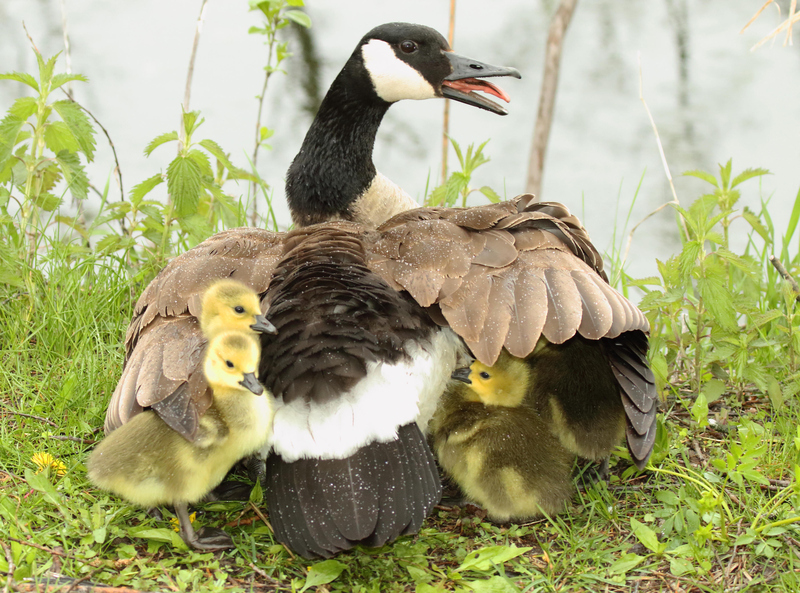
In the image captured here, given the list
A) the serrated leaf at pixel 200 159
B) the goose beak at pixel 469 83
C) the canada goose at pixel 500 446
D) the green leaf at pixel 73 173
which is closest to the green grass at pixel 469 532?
the canada goose at pixel 500 446

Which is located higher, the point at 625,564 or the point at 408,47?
the point at 408,47

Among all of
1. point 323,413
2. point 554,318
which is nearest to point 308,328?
point 323,413

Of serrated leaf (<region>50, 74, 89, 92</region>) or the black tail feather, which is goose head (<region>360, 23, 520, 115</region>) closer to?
serrated leaf (<region>50, 74, 89, 92</region>)

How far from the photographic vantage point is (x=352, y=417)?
236 cm

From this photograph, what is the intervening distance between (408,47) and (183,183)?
126 centimetres

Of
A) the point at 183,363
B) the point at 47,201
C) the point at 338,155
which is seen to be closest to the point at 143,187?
the point at 47,201

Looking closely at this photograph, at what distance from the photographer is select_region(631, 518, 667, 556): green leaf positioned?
8.32 feet

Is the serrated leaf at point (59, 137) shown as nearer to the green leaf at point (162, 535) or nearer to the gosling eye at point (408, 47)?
the gosling eye at point (408, 47)

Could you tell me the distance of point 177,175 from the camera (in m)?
3.56

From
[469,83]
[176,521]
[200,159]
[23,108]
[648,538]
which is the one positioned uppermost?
[469,83]

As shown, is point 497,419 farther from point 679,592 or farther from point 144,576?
point 144,576

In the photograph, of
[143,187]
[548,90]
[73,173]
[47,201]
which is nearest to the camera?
[73,173]

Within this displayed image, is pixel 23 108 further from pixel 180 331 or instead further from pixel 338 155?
pixel 180 331

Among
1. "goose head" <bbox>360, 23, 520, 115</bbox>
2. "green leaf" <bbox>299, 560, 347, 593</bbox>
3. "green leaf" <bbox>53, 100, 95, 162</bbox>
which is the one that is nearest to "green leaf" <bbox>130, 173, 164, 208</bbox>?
"green leaf" <bbox>53, 100, 95, 162</bbox>
